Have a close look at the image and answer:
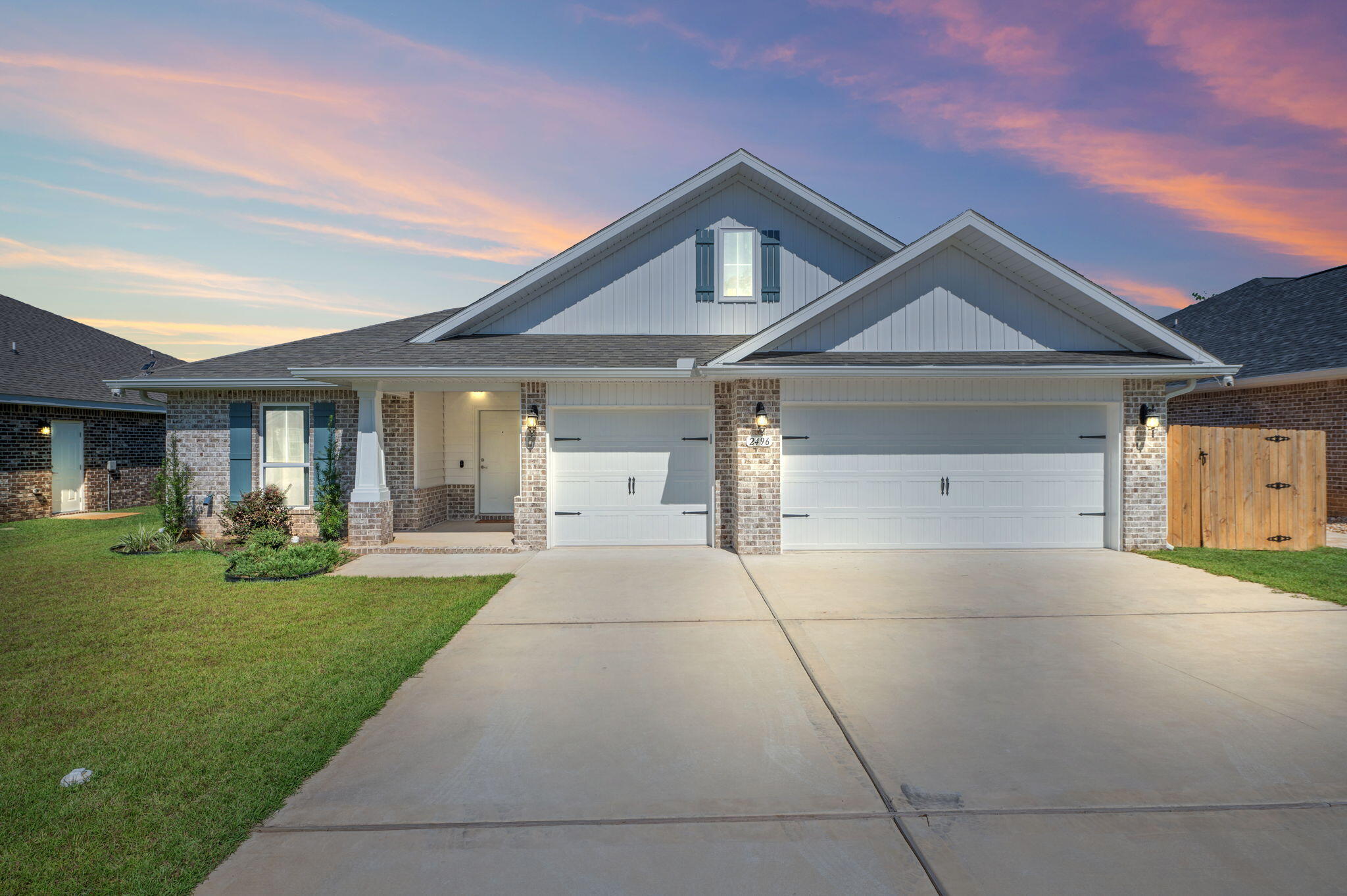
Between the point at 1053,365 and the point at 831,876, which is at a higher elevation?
the point at 1053,365

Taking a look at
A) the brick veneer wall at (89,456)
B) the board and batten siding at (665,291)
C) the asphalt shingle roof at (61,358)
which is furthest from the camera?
the asphalt shingle roof at (61,358)

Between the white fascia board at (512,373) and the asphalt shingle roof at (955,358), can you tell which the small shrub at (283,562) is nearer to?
the white fascia board at (512,373)

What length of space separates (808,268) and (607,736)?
10218mm

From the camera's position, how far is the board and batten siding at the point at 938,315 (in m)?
9.93

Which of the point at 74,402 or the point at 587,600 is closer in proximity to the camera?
the point at 587,600

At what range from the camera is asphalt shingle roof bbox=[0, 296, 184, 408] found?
14.8m

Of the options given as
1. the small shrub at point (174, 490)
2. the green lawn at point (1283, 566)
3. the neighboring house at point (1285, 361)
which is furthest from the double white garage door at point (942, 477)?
the small shrub at point (174, 490)

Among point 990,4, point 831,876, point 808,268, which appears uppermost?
point 990,4

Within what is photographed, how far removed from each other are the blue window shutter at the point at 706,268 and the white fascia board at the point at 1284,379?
30.0 feet

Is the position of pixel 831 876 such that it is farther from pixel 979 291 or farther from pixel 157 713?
pixel 979 291

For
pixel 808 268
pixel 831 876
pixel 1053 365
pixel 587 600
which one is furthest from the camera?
pixel 808 268

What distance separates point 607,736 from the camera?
13.1 ft

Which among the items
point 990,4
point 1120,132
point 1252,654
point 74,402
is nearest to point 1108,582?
point 1252,654

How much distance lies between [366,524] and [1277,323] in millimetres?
21415
